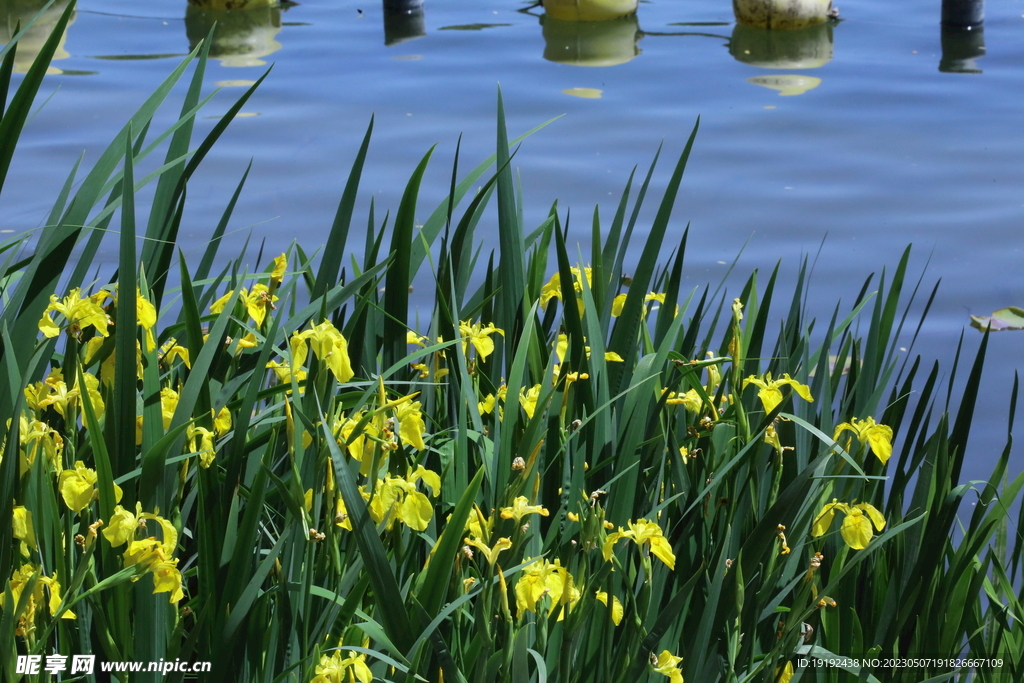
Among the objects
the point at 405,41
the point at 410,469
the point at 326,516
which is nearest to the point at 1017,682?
the point at 410,469

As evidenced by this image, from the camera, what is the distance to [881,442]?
120cm

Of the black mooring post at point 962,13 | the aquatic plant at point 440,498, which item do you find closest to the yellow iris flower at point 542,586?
the aquatic plant at point 440,498

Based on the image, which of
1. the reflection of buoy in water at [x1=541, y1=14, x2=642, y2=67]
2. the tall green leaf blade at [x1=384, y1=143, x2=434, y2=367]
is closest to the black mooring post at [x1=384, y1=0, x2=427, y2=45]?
the reflection of buoy in water at [x1=541, y1=14, x2=642, y2=67]

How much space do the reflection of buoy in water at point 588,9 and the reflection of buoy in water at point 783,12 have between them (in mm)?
923

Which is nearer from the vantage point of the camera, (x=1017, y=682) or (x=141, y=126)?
(x=1017, y=682)

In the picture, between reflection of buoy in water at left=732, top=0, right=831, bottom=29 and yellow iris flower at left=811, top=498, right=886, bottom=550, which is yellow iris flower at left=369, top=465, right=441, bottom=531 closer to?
yellow iris flower at left=811, top=498, right=886, bottom=550

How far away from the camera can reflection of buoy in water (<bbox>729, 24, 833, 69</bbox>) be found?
24.6 ft

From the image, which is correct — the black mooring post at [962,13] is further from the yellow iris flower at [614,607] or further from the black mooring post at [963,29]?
the yellow iris flower at [614,607]

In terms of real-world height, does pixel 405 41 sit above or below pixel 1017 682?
above

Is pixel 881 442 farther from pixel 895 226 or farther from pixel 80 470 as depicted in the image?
pixel 895 226

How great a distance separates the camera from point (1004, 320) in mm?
3857

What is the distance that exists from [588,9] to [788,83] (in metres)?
2.14

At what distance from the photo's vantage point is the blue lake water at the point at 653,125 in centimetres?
464

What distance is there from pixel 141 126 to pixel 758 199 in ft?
13.5
